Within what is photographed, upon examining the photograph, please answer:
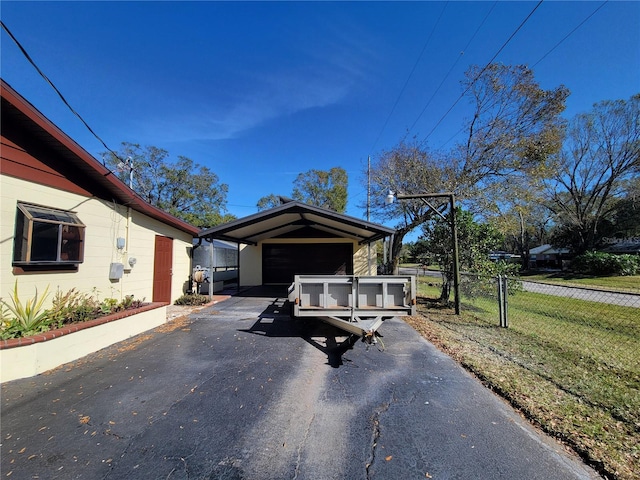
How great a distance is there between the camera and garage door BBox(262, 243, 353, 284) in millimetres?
13641

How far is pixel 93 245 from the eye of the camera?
5582 millimetres

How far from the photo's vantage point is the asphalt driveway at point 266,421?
2029mm

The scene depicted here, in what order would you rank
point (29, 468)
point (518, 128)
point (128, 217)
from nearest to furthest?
point (29, 468), point (128, 217), point (518, 128)

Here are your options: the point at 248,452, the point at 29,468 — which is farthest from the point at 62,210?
the point at 248,452

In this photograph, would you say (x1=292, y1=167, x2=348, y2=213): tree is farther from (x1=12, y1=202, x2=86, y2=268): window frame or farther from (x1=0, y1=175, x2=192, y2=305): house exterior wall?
(x1=12, y1=202, x2=86, y2=268): window frame

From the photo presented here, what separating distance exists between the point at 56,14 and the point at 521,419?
9.23 meters

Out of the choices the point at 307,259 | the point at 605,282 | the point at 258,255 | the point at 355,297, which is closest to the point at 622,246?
the point at 605,282

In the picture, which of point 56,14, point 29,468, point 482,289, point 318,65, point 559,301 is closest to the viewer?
point 29,468

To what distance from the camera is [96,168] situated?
17.3 ft

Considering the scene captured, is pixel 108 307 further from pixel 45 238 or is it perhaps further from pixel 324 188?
pixel 324 188

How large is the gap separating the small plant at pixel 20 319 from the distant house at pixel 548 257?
41427 mm

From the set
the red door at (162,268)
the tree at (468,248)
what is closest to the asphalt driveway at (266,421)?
the red door at (162,268)

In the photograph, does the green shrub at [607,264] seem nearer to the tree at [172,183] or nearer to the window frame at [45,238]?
the window frame at [45,238]

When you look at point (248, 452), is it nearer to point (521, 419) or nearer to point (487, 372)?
point (521, 419)
